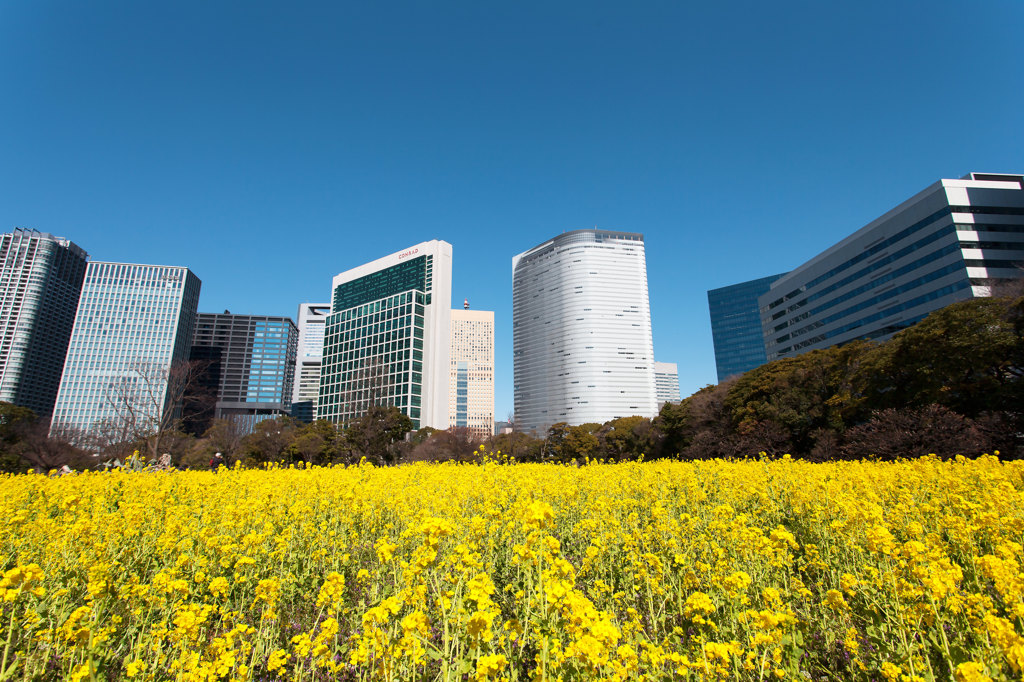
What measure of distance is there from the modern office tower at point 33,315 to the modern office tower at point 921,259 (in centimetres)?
18528

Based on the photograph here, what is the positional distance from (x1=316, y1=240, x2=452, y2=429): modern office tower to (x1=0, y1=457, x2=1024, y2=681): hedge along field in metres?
59.8

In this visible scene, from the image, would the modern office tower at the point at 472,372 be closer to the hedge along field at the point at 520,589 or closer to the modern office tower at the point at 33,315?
the modern office tower at the point at 33,315

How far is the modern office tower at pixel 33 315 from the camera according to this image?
109625mm

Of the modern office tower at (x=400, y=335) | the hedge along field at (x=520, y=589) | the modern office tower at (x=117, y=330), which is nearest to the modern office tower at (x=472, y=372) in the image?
the modern office tower at (x=400, y=335)

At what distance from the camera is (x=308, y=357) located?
570 ft

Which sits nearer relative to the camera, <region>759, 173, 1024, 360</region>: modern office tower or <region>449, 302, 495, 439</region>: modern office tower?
<region>759, 173, 1024, 360</region>: modern office tower

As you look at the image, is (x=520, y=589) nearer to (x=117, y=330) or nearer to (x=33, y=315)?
(x=117, y=330)

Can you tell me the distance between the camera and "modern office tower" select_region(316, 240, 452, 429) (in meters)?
70.1

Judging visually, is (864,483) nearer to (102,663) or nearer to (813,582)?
(813,582)

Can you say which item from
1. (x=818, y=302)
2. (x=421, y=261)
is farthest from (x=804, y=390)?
(x=421, y=261)

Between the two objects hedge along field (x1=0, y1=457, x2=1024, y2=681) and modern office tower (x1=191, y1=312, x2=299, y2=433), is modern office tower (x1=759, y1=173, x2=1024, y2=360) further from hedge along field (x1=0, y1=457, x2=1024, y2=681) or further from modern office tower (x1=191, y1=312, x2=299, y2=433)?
modern office tower (x1=191, y1=312, x2=299, y2=433)

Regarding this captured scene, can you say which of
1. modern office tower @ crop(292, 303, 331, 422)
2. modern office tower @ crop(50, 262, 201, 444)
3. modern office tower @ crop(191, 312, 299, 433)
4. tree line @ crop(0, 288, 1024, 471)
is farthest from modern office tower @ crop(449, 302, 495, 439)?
tree line @ crop(0, 288, 1024, 471)

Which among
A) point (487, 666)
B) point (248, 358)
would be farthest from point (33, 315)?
point (487, 666)

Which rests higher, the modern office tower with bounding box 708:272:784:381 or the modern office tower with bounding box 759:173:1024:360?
the modern office tower with bounding box 708:272:784:381
